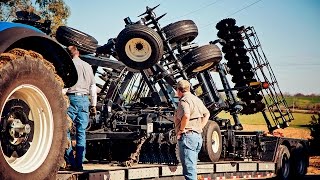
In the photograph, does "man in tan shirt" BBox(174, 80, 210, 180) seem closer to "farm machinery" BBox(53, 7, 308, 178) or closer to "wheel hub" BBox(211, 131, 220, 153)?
"farm machinery" BBox(53, 7, 308, 178)

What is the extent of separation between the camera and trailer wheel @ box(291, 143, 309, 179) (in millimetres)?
12227

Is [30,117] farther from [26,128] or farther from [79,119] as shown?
[79,119]

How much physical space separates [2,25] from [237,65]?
885 centimetres

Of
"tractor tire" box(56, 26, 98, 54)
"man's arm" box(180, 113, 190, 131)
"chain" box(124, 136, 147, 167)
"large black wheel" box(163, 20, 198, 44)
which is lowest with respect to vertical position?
"chain" box(124, 136, 147, 167)

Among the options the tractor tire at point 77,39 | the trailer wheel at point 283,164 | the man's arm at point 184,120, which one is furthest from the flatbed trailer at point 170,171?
the tractor tire at point 77,39

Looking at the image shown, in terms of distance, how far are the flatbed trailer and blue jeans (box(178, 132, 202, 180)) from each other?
→ 2.44ft

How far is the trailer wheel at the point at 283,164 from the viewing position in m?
11.1

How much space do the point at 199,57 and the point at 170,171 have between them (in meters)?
3.03

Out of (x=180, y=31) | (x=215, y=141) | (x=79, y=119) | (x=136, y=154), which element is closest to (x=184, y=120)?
(x=79, y=119)

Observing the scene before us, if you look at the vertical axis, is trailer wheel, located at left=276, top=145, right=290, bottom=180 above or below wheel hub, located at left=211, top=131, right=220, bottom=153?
below

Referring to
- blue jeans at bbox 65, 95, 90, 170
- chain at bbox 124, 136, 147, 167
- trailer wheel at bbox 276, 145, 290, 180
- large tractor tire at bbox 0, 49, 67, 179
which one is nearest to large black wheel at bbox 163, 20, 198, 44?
chain at bbox 124, 136, 147, 167

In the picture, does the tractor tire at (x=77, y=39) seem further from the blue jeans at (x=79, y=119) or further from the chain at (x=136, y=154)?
the blue jeans at (x=79, y=119)

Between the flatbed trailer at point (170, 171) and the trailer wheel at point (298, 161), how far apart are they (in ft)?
5.43

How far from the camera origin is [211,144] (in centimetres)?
888
